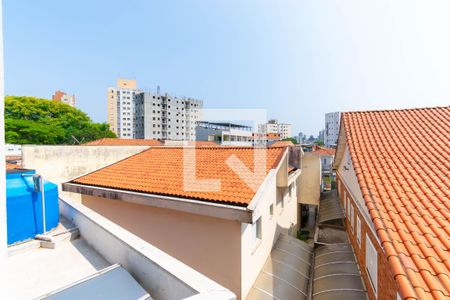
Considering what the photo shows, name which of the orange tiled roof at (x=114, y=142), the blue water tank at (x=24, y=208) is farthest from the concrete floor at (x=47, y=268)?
the orange tiled roof at (x=114, y=142)

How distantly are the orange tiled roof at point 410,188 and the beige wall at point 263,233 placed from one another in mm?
2801

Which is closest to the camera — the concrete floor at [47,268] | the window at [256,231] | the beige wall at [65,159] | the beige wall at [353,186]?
the concrete floor at [47,268]

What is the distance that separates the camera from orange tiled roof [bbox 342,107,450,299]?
350 centimetres

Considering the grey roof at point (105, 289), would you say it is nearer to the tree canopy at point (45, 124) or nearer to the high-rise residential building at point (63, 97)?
the tree canopy at point (45, 124)

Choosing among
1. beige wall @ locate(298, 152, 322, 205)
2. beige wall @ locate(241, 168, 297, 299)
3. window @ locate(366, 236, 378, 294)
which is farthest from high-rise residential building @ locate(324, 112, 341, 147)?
window @ locate(366, 236, 378, 294)

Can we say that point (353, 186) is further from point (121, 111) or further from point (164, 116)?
point (121, 111)

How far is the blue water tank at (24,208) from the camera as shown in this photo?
3.79 meters

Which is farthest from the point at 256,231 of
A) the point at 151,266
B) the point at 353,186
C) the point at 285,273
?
the point at 151,266

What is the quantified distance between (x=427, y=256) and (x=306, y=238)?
14781mm

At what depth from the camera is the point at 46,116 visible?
49.7 meters

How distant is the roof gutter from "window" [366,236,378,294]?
3535 millimetres

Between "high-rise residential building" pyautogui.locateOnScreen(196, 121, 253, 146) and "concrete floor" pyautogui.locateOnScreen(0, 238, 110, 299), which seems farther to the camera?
"high-rise residential building" pyautogui.locateOnScreen(196, 121, 253, 146)

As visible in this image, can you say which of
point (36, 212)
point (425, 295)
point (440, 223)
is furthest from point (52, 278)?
point (440, 223)

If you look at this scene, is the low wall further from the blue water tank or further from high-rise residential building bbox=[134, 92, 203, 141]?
high-rise residential building bbox=[134, 92, 203, 141]
